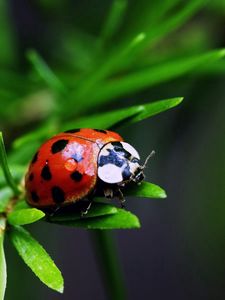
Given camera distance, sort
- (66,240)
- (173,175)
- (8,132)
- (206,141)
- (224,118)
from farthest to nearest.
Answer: (66,240) < (173,175) < (206,141) < (224,118) < (8,132)

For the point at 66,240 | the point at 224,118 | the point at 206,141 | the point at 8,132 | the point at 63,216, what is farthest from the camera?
the point at 66,240

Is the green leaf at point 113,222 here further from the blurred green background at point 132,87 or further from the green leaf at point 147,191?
the blurred green background at point 132,87

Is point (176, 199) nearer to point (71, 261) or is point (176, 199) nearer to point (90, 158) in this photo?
point (71, 261)

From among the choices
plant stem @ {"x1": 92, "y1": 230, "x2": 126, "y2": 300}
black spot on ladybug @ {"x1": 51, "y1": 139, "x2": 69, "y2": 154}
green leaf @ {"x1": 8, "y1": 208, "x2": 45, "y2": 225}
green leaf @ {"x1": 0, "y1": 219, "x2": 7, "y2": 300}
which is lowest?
plant stem @ {"x1": 92, "y1": 230, "x2": 126, "y2": 300}

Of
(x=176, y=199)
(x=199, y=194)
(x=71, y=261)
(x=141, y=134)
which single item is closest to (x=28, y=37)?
(x=141, y=134)

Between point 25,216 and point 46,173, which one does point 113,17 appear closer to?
point 46,173

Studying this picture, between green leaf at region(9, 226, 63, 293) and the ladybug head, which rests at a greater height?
the ladybug head

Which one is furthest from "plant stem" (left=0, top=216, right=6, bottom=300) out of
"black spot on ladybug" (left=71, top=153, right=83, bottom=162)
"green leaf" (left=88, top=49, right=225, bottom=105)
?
"green leaf" (left=88, top=49, right=225, bottom=105)

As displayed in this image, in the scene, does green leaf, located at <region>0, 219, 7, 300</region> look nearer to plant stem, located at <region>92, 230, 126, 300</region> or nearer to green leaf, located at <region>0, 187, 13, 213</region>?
green leaf, located at <region>0, 187, 13, 213</region>
